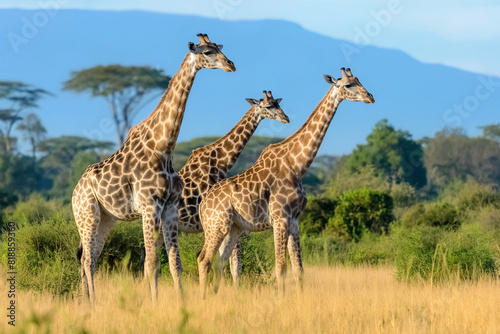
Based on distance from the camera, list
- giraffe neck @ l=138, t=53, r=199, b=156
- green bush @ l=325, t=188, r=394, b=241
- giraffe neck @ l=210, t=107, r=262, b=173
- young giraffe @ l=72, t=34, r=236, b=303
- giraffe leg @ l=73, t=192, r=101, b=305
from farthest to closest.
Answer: green bush @ l=325, t=188, r=394, b=241, giraffe neck @ l=210, t=107, r=262, b=173, giraffe leg @ l=73, t=192, r=101, b=305, giraffe neck @ l=138, t=53, r=199, b=156, young giraffe @ l=72, t=34, r=236, b=303

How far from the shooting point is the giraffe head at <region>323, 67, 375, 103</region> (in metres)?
9.66

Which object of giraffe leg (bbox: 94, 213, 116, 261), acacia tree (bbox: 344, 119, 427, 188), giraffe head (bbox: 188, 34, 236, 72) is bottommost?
giraffe leg (bbox: 94, 213, 116, 261)

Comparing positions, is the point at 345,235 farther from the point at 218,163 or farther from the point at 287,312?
the point at 287,312

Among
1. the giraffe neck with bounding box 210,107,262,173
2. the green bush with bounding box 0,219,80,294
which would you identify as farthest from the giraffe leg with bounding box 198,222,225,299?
the green bush with bounding box 0,219,80,294

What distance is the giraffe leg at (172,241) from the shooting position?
349 inches

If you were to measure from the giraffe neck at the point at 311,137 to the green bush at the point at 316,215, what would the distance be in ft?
38.7

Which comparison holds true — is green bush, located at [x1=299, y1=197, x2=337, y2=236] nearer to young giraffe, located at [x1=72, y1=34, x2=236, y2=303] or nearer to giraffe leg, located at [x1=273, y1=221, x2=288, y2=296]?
giraffe leg, located at [x1=273, y1=221, x2=288, y2=296]

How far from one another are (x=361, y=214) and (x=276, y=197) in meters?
12.8

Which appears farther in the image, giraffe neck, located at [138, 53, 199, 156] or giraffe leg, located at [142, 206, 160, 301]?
giraffe neck, located at [138, 53, 199, 156]

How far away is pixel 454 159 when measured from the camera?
6625 cm

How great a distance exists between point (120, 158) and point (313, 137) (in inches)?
94.1

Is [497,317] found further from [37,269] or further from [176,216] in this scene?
[37,269]

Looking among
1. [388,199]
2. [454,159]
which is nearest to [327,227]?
[388,199]

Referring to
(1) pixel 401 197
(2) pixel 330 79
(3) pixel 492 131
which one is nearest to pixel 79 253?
(2) pixel 330 79
